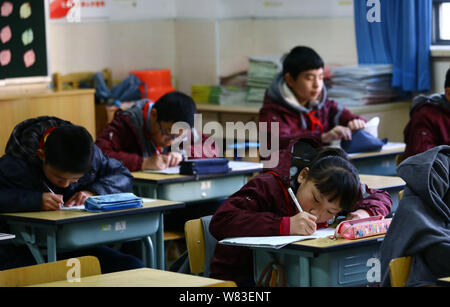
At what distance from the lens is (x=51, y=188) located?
369cm

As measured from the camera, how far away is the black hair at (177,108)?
4562mm

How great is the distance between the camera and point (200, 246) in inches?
125

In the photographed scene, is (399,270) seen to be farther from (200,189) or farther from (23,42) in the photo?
(23,42)

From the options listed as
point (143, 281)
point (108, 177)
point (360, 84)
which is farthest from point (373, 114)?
point (143, 281)

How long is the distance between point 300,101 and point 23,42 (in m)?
2.13

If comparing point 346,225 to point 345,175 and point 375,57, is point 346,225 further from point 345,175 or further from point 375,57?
point 375,57

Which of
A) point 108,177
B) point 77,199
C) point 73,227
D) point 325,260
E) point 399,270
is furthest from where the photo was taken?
point 108,177

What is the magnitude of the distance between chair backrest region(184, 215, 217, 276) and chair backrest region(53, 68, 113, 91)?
3.69 meters

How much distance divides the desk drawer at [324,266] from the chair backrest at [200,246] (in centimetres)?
24

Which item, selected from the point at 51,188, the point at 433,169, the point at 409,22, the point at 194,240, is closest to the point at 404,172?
the point at 433,169

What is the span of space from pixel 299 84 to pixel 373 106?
1.17 m

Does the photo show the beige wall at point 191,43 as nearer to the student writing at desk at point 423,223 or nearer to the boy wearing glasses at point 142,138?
the boy wearing glasses at point 142,138

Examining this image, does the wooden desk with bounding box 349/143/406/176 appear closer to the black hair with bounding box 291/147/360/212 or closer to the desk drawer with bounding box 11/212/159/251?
the desk drawer with bounding box 11/212/159/251

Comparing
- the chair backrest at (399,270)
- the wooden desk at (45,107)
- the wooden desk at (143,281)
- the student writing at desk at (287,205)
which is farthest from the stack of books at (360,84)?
the wooden desk at (143,281)
